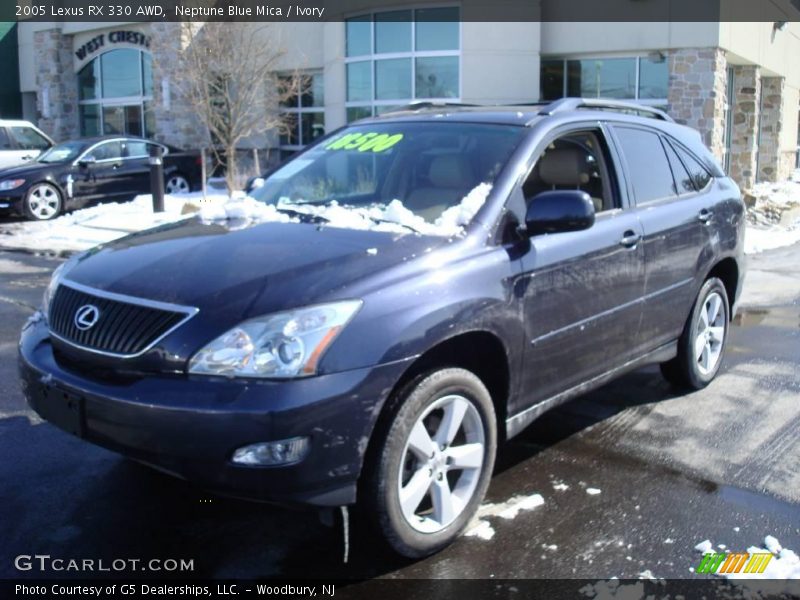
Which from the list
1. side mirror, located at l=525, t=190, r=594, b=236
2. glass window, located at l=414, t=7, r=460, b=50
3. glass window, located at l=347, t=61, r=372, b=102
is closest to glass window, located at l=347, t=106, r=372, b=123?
glass window, located at l=347, t=61, r=372, b=102

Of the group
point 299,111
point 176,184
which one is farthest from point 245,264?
point 299,111

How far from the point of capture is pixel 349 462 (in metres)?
3.09

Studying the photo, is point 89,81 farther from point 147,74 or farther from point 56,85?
point 147,74

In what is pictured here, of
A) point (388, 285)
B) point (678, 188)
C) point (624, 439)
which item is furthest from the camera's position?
point (678, 188)

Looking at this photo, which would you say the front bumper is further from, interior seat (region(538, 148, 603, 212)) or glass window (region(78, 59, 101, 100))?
glass window (region(78, 59, 101, 100))

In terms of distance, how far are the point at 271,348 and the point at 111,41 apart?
2481 centimetres

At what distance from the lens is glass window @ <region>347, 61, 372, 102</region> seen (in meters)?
19.3

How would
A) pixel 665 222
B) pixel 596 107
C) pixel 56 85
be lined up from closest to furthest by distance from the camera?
pixel 665 222 < pixel 596 107 < pixel 56 85

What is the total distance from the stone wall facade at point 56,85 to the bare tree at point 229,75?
7.94 m

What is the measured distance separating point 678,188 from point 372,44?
48.4 feet

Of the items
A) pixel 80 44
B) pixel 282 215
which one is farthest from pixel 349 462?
pixel 80 44

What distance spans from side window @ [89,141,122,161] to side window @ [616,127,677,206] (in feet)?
42.6

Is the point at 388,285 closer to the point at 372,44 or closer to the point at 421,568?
the point at 421,568

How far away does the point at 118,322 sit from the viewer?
330cm
